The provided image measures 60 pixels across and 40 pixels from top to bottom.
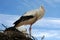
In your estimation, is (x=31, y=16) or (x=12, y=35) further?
(x=31, y=16)

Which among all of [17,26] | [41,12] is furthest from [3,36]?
[41,12]

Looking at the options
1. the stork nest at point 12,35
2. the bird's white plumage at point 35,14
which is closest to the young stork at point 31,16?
the bird's white plumage at point 35,14

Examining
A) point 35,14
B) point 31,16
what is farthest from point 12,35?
point 35,14

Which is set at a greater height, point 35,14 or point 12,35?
point 35,14

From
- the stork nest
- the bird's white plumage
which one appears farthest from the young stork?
the stork nest

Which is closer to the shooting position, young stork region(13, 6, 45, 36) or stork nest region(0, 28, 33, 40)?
stork nest region(0, 28, 33, 40)

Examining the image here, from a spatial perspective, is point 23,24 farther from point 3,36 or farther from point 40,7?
point 3,36

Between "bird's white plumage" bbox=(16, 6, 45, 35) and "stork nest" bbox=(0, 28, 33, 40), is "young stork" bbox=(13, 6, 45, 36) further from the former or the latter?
"stork nest" bbox=(0, 28, 33, 40)

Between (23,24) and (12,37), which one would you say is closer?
(12,37)

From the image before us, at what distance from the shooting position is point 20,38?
533 centimetres

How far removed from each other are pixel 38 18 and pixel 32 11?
29 cm

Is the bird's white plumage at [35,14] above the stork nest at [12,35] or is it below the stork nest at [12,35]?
above

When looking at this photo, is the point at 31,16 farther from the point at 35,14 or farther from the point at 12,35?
the point at 12,35

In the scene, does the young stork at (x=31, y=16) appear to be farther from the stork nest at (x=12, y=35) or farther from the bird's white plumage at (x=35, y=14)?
the stork nest at (x=12, y=35)
